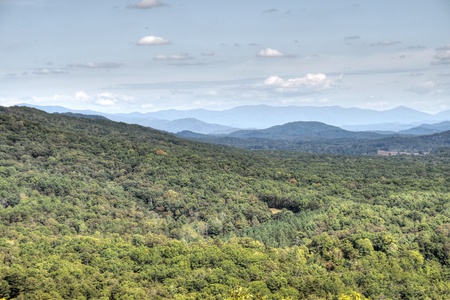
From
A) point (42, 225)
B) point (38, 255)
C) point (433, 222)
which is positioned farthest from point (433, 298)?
point (42, 225)

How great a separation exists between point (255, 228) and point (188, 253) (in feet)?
91.9

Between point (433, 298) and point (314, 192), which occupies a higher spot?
point (314, 192)

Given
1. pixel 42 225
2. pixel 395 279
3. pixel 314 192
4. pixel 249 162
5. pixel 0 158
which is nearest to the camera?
pixel 395 279

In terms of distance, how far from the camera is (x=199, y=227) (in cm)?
8762

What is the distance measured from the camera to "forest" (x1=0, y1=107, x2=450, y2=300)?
171 ft

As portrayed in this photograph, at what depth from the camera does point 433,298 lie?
5616 centimetres

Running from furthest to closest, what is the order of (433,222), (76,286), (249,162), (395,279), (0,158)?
(249,162), (0,158), (433,222), (395,279), (76,286)

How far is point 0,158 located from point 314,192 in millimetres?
71500

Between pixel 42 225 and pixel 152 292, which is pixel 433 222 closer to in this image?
pixel 152 292

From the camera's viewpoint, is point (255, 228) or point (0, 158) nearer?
point (255, 228)

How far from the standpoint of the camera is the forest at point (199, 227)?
5212cm

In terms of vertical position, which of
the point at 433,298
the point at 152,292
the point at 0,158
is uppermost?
the point at 0,158

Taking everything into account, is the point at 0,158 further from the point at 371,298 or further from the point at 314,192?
the point at 371,298

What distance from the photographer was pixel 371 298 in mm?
55750
